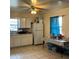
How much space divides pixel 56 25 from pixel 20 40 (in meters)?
2.43

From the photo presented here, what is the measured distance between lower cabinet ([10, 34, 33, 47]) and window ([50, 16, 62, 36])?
1.59 meters

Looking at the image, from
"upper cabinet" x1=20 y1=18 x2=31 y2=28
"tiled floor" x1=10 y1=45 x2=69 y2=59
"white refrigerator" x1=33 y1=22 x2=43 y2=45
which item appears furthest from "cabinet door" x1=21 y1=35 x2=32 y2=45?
"tiled floor" x1=10 y1=45 x2=69 y2=59

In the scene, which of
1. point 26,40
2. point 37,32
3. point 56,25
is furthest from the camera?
point 37,32

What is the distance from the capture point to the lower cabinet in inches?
252

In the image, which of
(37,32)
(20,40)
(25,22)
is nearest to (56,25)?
(37,32)

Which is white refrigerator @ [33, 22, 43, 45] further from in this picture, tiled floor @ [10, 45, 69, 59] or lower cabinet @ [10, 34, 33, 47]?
tiled floor @ [10, 45, 69, 59]

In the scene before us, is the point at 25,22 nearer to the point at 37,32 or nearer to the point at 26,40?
the point at 37,32

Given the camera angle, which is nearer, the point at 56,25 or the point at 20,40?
the point at 56,25

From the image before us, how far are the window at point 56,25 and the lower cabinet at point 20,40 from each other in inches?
62.6

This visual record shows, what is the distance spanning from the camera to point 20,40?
669cm

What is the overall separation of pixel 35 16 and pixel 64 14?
8.96 ft
